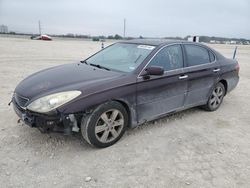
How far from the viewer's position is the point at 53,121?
126 inches

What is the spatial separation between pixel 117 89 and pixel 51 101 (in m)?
0.94

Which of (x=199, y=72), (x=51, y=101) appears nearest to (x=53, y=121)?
(x=51, y=101)

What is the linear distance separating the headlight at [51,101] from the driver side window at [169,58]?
1455 mm

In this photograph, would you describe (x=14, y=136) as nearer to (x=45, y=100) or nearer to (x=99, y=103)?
(x=45, y=100)

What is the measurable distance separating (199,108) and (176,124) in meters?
1.24

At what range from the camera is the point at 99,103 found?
3430mm

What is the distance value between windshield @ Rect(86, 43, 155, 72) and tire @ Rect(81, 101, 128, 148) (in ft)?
2.43

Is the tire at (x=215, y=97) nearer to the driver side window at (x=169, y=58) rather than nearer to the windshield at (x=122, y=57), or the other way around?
the driver side window at (x=169, y=58)

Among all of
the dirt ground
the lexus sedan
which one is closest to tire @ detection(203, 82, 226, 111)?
the lexus sedan

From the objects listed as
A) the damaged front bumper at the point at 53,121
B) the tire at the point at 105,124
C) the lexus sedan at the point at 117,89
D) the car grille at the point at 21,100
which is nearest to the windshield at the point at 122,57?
the lexus sedan at the point at 117,89

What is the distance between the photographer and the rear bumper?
320 centimetres

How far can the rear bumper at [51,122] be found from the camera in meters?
3.20

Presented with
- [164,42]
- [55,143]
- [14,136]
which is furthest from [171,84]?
[14,136]

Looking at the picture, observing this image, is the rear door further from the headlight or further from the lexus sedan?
the headlight
